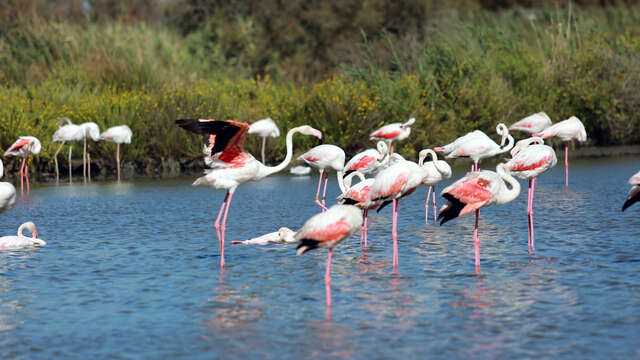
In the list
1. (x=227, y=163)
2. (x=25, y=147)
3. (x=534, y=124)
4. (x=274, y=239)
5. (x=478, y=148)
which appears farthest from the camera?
(x=534, y=124)

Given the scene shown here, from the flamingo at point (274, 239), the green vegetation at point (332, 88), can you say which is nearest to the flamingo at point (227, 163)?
the flamingo at point (274, 239)

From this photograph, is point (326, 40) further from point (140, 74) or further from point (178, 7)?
point (140, 74)

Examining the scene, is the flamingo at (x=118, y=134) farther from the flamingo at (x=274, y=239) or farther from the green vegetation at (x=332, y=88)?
the flamingo at (x=274, y=239)

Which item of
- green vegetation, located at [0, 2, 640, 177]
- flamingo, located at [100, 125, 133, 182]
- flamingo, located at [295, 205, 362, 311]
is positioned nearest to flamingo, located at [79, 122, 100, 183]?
flamingo, located at [100, 125, 133, 182]

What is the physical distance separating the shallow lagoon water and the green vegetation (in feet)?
26.8

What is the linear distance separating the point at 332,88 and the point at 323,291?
14165mm

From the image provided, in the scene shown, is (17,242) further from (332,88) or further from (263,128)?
(332,88)

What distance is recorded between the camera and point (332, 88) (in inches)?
845

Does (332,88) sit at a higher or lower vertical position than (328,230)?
higher

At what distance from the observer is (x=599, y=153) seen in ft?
73.9

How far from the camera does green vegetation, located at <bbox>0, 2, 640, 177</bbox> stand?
68.4ft

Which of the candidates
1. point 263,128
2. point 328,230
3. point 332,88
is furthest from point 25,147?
point 328,230

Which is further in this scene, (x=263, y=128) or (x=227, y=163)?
(x=263, y=128)

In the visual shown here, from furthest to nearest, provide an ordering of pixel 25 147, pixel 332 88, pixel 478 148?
pixel 332 88
pixel 25 147
pixel 478 148
